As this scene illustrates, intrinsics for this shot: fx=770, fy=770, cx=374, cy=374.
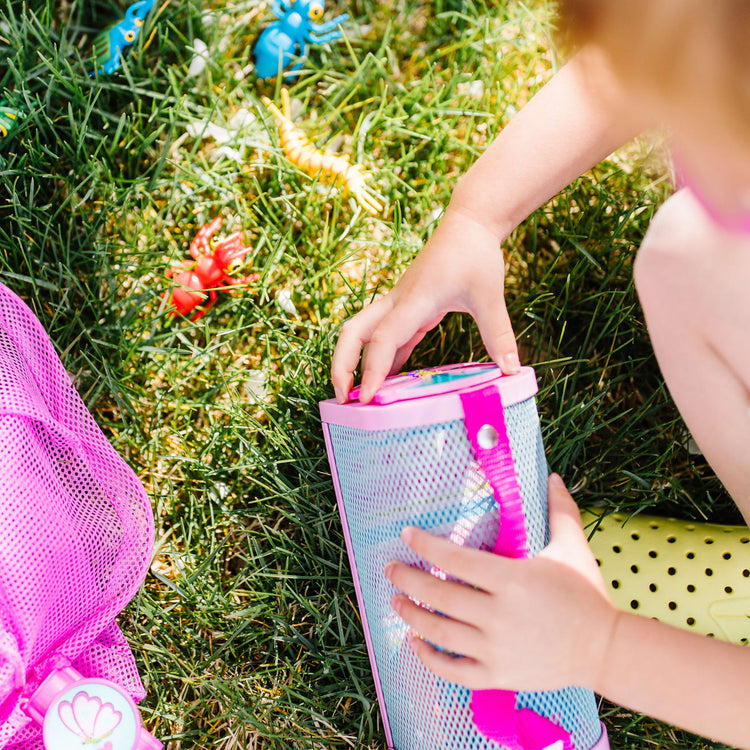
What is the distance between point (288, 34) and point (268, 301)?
0.49m

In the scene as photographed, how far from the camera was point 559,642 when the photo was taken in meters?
0.91

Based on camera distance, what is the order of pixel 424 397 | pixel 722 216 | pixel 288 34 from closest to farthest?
1. pixel 722 216
2. pixel 424 397
3. pixel 288 34

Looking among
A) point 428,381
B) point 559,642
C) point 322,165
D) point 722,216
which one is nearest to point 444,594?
point 559,642

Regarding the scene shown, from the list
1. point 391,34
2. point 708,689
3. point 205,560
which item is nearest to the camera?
point 708,689

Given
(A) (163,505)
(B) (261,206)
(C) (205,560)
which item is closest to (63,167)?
(B) (261,206)

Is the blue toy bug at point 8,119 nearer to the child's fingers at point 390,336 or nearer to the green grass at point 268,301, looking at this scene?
the green grass at point 268,301

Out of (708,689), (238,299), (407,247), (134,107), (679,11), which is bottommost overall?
(708,689)

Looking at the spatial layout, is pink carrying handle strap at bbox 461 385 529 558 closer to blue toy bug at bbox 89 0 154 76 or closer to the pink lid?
the pink lid

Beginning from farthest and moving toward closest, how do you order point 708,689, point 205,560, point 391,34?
point 391,34
point 205,560
point 708,689

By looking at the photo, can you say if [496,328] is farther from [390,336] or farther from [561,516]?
[561,516]

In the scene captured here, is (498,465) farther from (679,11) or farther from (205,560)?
(205,560)

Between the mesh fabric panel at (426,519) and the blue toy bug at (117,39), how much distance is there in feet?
2.53

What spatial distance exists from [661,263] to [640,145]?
52 centimetres

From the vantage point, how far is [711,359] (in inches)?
36.9
